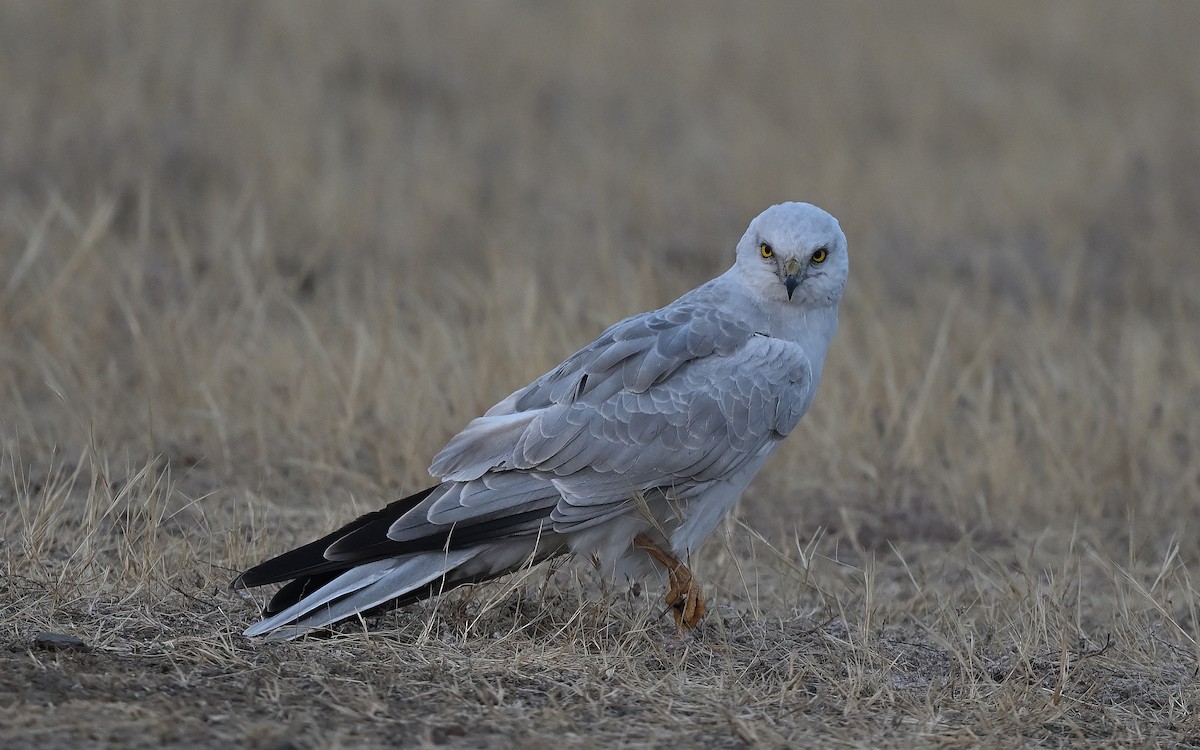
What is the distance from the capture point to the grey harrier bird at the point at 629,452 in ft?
12.8

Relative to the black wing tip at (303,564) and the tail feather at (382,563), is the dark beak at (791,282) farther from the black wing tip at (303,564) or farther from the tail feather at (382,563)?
the black wing tip at (303,564)

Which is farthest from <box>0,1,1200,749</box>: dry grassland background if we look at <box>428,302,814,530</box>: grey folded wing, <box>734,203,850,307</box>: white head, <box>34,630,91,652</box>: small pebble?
<box>734,203,850,307</box>: white head

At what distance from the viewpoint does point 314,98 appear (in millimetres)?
11227

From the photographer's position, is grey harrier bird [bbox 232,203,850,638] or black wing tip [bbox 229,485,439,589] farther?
grey harrier bird [bbox 232,203,850,638]

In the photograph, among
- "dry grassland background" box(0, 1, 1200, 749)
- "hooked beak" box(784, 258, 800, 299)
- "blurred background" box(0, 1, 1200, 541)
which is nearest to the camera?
"dry grassland background" box(0, 1, 1200, 749)

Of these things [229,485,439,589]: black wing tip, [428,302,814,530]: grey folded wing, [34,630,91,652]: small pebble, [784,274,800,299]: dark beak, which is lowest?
[34,630,91,652]: small pebble

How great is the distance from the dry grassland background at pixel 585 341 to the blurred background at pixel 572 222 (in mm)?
40

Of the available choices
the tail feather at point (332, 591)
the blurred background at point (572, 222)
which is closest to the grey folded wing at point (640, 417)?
the tail feather at point (332, 591)

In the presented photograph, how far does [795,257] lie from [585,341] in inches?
110

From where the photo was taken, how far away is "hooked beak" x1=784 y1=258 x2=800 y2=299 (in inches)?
172

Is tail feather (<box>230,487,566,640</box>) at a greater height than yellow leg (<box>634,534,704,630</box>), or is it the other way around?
tail feather (<box>230,487,566,640</box>)

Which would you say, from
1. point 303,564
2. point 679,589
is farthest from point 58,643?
point 679,589

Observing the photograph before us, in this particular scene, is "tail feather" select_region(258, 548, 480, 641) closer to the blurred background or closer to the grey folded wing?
the grey folded wing

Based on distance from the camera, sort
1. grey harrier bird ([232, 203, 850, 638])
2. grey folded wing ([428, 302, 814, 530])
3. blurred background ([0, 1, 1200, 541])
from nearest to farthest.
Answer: grey harrier bird ([232, 203, 850, 638]), grey folded wing ([428, 302, 814, 530]), blurred background ([0, 1, 1200, 541])
